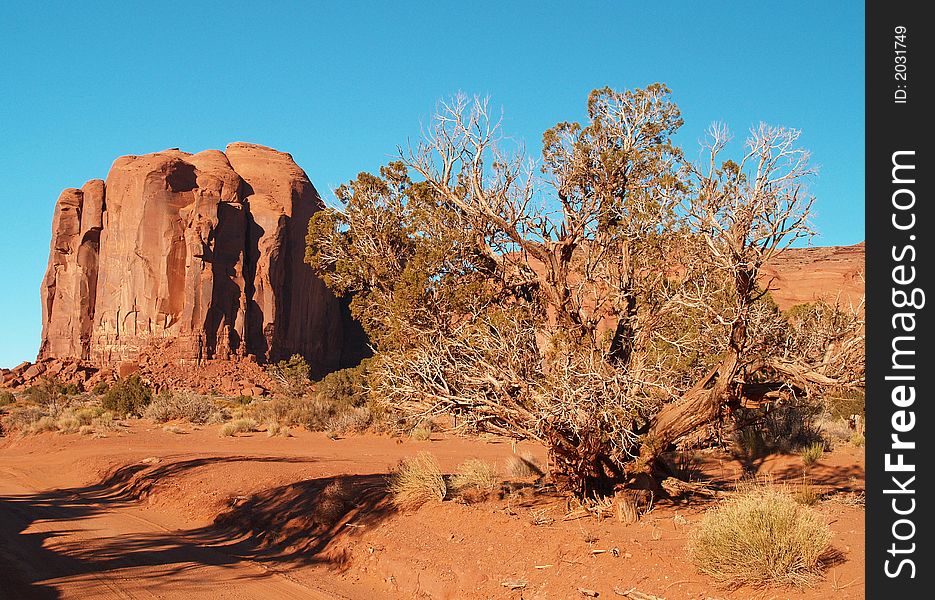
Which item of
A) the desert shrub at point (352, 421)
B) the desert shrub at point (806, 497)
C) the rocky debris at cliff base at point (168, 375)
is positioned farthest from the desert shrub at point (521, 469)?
the rocky debris at cliff base at point (168, 375)

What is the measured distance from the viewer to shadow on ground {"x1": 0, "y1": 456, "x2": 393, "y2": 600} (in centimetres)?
873

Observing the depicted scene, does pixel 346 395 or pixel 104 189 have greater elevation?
pixel 104 189

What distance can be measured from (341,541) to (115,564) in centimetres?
288

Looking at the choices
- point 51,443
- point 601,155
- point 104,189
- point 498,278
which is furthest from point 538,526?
point 104,189

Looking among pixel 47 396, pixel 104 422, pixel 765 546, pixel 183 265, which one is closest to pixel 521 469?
pixel 765 546

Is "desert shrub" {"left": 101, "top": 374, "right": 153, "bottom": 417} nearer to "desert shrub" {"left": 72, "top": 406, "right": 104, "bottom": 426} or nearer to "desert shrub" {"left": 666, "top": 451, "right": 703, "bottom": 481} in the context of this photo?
"desert shrub" {"left": 72, "top": 406, "right": 104, "bottom": 426}

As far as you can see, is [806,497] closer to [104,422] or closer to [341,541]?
[341,541]

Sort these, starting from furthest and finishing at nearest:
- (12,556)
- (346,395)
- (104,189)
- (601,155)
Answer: (104,189) < (346,395) < (601,155) < (12,556)

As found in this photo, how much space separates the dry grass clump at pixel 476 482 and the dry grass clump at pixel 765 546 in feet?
15.0

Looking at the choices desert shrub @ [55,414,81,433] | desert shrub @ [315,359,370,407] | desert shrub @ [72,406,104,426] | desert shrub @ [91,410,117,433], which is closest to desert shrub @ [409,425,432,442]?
desert shrub @ [315,359,370,407]

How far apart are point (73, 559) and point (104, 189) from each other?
202 ft

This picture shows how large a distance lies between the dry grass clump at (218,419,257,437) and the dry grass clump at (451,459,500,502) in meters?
17.0
